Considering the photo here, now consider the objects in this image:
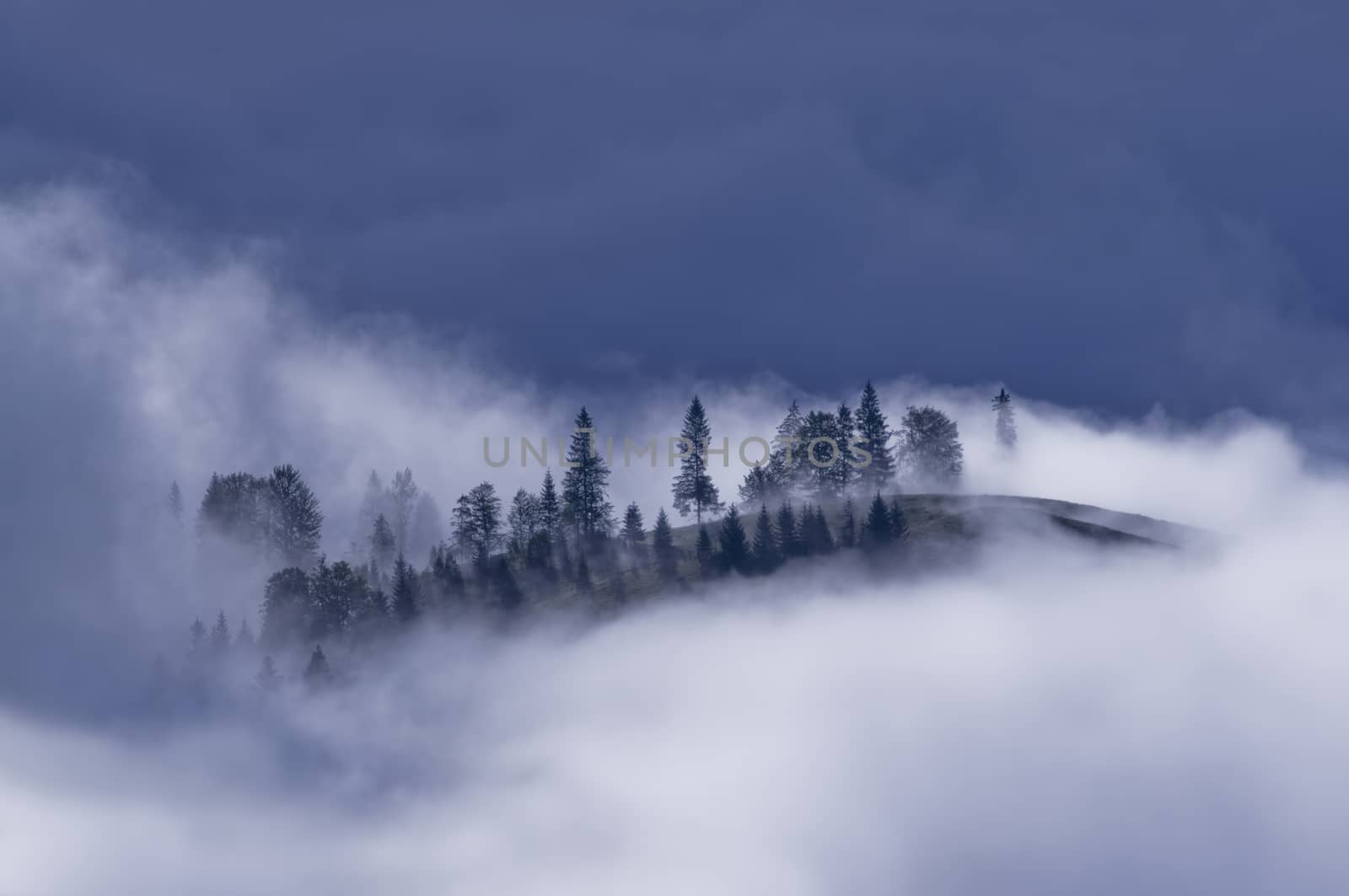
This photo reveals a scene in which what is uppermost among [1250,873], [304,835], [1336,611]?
[1336,611]

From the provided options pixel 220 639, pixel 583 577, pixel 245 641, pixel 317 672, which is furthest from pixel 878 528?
pixel 220 639

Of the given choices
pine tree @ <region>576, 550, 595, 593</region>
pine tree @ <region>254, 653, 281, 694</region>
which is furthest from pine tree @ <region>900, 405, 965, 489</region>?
pine tree @ <region>254, 653, 281, 694</region>

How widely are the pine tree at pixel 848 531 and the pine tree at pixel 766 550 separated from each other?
6579 millimetres

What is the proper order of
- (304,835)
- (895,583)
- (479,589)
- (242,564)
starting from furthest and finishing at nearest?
(242,564)
(304,835)
(479,589)
(895,583)

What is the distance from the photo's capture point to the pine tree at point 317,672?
158125 millimetres

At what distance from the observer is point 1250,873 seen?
528 ft

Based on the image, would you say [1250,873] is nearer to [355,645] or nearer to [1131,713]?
[1131,713]

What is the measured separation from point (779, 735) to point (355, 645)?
4874 cm

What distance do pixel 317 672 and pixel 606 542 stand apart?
34.0 metres

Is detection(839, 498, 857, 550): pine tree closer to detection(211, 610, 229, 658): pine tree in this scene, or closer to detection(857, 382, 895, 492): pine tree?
detection(857, 382, 895, 492): pine tree

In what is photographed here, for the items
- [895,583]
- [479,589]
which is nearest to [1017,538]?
[895,583]

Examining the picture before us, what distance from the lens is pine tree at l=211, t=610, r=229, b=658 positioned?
170 metres

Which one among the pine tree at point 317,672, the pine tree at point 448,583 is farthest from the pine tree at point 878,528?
the pine tree at point 317,672

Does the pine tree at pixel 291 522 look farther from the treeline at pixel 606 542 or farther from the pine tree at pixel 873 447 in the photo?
the pine tree at pixel 873 447
